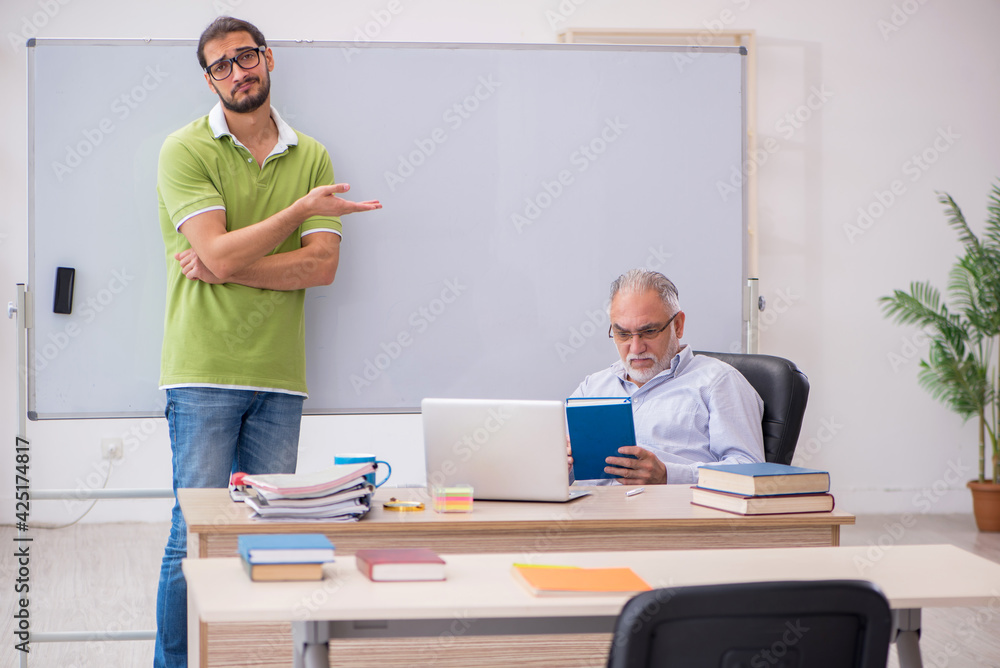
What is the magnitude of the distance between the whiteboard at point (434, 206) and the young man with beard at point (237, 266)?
0.32 metres

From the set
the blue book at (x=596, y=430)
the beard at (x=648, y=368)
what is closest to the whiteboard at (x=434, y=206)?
the beard at (x=648, y=368)

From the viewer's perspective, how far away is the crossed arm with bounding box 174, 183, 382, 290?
2.52m

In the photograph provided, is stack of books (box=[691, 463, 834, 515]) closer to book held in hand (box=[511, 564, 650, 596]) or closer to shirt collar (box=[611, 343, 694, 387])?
book held in hand (box=[511, 564, 650, 596])

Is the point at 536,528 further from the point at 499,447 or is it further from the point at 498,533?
the point at 499,447

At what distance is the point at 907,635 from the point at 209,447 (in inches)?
72.4

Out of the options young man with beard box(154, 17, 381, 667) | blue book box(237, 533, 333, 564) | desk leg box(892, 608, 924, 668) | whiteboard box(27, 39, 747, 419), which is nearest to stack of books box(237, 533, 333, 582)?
blue book box(237, 533, 333, 564)

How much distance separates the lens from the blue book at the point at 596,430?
2.18 meters

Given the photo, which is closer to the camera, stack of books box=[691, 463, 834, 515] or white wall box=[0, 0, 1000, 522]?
stack of books box=[691, 463, 834, 515]

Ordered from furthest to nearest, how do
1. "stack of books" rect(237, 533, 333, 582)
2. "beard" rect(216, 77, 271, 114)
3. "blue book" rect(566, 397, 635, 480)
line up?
1. "beard" rect(216, 77, 271, 114)
2. "blue book" rect(566, 397, 635, 480)
3. "stack of books" rect(237, 533, 333, 582)

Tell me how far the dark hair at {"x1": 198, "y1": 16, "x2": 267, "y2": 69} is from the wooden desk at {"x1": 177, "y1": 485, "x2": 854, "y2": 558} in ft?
4.62

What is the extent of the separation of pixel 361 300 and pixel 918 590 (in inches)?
84.7

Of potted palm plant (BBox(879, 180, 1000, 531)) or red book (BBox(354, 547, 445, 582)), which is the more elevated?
potted palm plant (BBox(879, 180, 1000, 531))

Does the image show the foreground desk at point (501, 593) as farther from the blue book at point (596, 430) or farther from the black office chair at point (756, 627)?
the blue book at point (596, 430)

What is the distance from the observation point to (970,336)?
4984 mm
